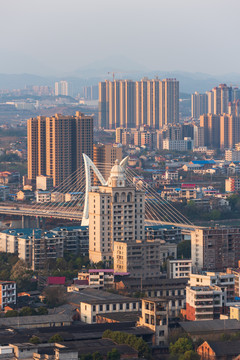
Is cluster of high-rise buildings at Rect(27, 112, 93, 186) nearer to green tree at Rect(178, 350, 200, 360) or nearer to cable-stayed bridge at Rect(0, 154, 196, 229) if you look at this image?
cable-stayed bridge at Rect(0, 154, 196, 229)

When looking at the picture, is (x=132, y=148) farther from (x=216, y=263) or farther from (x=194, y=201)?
(x=216, y=263)

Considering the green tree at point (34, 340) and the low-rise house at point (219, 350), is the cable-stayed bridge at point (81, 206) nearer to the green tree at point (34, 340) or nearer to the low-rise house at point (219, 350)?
the low-rise house at point (219, 350)

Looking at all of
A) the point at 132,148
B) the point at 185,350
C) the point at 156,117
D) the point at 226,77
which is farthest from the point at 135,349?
the point at 226,77

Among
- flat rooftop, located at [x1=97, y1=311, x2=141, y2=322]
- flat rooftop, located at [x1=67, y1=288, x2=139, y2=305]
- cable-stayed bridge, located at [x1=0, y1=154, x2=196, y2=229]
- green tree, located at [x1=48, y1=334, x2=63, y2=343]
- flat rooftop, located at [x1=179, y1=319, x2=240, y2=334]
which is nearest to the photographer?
green tree, located at [x1=48, y1=334, x2=63, y2=343]

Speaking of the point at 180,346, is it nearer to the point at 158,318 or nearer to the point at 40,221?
the point at 158,318

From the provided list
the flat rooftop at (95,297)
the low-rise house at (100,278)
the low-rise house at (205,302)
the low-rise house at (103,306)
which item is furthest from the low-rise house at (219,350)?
the low-rise house at (100,278)

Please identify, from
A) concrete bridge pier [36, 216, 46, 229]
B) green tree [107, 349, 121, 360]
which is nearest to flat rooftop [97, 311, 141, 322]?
green tree [107, 349, 121, 360]
